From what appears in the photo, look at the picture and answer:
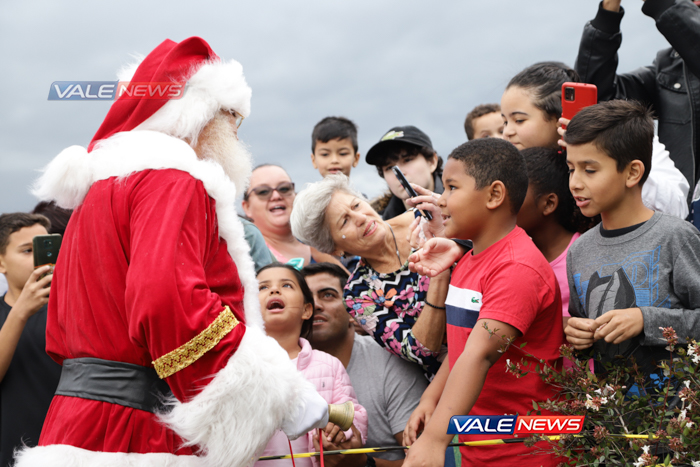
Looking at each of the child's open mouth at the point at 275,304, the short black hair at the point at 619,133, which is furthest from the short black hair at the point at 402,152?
the short black hair at the point at 619,133

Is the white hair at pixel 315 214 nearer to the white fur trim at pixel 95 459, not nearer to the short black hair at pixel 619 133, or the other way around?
the short black hair at pixel 619 133

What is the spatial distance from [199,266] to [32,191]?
3.12 ft

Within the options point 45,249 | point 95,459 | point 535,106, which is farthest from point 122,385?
point 535,106

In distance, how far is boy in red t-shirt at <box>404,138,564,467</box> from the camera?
2.11 meters

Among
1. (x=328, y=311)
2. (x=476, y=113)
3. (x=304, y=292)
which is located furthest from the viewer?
(x=476, y=113)

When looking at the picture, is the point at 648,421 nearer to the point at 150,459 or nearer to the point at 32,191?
the point at 150,459

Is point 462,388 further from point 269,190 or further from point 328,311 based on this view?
point 269,190

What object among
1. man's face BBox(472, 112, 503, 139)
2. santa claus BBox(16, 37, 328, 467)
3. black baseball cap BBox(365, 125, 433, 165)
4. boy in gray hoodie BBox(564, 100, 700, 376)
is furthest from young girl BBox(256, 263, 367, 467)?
man's face BBox(472, 112, 503, 139)

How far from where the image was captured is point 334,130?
539cm

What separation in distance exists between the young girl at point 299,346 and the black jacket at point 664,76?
7.00ft

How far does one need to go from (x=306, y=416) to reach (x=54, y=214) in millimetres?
3166

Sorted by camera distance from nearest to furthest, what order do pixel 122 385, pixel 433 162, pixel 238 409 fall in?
pixel 238 409 < pixel 122 385 < pixel 433 162

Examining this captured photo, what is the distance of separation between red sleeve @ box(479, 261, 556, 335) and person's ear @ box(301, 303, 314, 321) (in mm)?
1733

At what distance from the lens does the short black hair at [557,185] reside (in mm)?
2914
